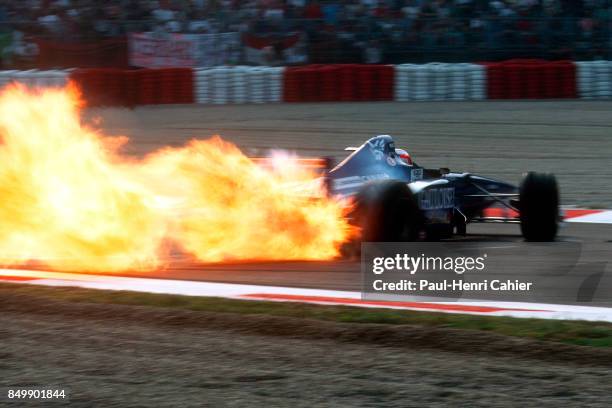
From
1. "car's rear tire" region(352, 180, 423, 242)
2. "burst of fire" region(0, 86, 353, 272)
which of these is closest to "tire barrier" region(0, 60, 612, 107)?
"burst of fire" region(0, 86, 353, 272)

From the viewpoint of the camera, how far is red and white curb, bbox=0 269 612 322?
7.37 meters

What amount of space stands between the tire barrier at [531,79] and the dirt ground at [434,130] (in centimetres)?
40

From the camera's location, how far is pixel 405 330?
669cm

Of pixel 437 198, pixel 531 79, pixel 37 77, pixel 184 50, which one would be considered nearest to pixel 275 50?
pixel 184 50

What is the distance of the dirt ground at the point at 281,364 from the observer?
5.36 meters

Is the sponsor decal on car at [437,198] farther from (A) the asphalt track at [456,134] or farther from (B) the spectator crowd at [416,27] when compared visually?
(B) the spectator crowd at [416,27]

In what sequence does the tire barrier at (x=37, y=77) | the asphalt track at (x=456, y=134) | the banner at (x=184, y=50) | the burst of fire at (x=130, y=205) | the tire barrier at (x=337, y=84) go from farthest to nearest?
1. the banner at (x=184, y=50)
2. the tire barrier at (x=337, y=84)
3. the tire barrier at (x=37, y=77)
4. the asphalt track at (x=456, y=134)
5. the burst of fire at (x=130, y=205)

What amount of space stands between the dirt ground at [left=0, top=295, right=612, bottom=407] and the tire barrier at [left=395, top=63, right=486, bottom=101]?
17588 millimetres

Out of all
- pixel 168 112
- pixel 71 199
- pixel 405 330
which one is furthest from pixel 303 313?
pixel 168 112

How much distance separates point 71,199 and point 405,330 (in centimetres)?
458

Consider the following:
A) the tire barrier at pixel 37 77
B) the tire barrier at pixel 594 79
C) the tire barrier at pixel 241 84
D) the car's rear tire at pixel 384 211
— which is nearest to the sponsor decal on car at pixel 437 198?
the car's rear tire at pixel 384 211

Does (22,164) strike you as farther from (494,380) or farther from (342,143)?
(342,143)

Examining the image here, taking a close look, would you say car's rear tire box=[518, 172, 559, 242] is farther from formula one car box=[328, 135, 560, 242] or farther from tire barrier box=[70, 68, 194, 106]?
tire barrier box=[70, 68, 194, 106]

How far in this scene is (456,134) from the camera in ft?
67.2
